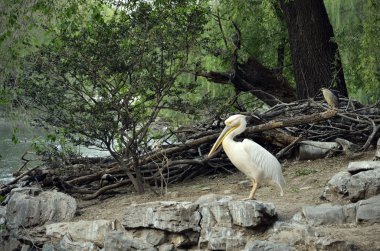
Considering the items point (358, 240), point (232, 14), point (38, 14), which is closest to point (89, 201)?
point (38, 14)

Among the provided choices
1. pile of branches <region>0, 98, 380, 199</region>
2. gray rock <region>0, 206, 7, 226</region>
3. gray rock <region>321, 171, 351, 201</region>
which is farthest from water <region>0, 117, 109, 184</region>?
gray rock <region>321, 171, 351, 201</region>

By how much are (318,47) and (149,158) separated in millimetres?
4111

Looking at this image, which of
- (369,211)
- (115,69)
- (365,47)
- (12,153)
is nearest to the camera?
(369,211)

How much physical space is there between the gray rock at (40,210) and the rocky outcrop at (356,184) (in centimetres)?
324

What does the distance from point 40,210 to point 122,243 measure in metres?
1.78

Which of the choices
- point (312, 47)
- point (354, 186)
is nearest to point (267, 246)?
point (354, 186)

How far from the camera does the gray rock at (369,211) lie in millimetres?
6387

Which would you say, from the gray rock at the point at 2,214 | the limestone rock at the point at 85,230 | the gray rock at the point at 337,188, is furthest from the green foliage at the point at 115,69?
the gray rock at the point at 337,188

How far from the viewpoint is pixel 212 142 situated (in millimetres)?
9859

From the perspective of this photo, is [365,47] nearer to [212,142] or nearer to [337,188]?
[212,142]

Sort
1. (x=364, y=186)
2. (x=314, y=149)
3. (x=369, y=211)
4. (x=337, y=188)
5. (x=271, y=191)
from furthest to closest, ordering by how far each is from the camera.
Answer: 1. (x=314, y=149)
2. (x=271, y=191)
3. (x=337, y=188)
4. (x=364, y=186)
5. (x=369, y=211)

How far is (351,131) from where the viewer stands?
9.33 metres

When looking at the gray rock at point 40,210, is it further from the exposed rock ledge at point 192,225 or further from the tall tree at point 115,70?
the tall tree at point 115,70

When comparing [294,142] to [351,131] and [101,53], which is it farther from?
[101,53]
